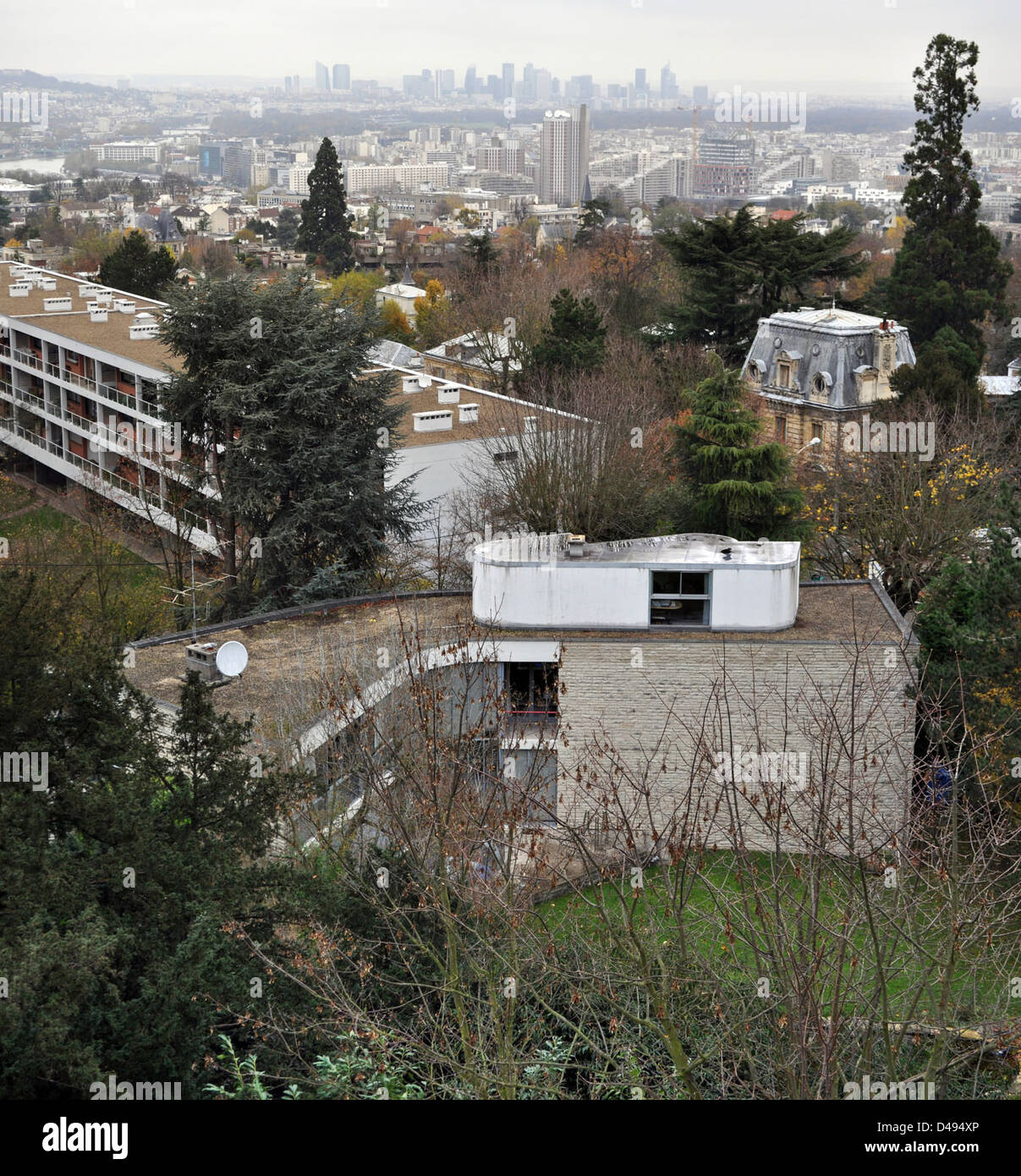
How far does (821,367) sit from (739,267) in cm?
411

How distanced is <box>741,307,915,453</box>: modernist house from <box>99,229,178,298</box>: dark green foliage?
86.1 ft

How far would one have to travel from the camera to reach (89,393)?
4162cm

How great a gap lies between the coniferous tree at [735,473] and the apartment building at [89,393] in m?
11.8

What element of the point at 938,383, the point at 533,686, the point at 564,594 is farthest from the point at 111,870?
the point at 938,383

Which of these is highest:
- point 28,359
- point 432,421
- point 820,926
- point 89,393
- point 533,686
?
point 28,359

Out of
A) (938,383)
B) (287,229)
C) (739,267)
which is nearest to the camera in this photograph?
(938,383)

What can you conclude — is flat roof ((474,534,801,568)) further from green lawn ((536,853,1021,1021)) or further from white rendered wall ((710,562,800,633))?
green lawn ((536,853,1021,1021))

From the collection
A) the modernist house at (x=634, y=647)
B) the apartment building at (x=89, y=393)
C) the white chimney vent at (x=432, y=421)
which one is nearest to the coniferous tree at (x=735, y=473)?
the modernist house at (x=634, y=647)

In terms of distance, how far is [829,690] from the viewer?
19344mm

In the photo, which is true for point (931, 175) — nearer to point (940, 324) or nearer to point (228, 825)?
point (940, 324)

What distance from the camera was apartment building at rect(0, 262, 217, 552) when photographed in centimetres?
3731

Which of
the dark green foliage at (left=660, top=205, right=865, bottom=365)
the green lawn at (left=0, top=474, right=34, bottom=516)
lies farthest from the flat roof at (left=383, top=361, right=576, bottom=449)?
the green lawn at (left=0, top=474, right=34, bottom=516)

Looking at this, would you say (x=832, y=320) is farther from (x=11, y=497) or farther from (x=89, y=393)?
(x=11, y=497)
